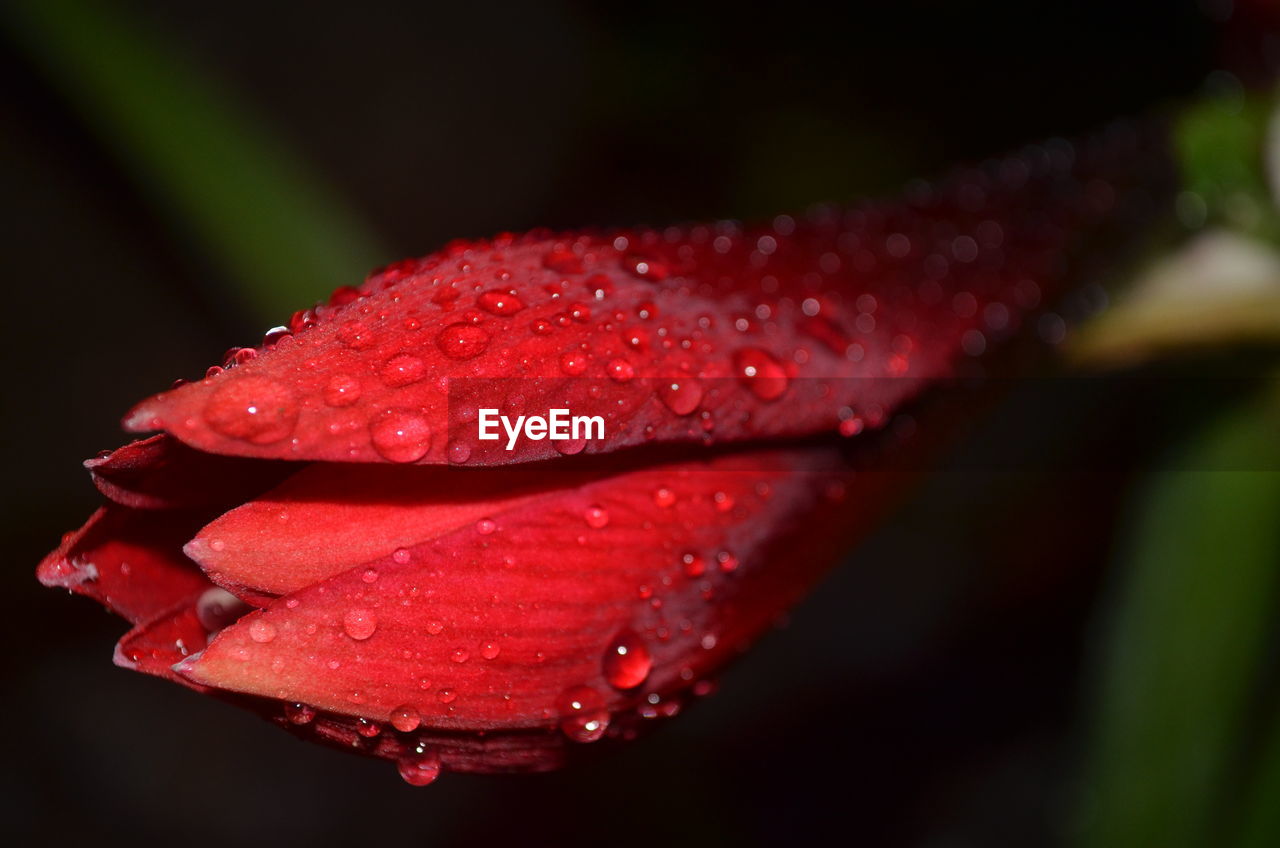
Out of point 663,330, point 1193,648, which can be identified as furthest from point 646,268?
point 1193,648

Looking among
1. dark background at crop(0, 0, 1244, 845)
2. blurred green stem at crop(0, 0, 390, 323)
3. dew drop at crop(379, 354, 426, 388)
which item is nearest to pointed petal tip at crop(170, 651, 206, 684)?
dew drop at crop(379, 354, 426, 388)

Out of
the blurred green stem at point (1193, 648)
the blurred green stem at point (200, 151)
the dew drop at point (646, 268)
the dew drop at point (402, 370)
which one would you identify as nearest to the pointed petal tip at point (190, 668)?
the dew drop at point (402, 370)

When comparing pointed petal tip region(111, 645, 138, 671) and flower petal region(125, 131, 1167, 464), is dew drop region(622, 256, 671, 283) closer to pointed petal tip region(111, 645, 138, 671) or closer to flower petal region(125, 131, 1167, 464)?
flower petal region(125, 131, 1167, 464)

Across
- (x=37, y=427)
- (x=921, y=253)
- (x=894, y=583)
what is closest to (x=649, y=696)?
(x=921, y=253)

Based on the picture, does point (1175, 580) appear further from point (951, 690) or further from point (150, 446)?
point (150, 446)

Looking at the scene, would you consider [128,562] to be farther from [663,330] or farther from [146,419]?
[663,330]

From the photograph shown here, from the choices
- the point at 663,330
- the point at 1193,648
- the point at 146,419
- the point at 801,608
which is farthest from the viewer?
the point at 801,608

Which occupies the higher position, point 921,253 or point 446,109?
point 446,109
